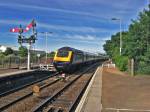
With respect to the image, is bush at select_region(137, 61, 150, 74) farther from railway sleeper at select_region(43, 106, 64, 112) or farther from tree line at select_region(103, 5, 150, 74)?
railway sleeper at select_region(43, 106, 64, 112)

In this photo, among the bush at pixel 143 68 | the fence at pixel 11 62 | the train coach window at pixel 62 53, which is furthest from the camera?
the fence at pixel 11 62

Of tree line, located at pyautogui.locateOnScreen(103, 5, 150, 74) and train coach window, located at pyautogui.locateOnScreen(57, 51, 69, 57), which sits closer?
tree line, located at pyautogui.locateOnScreen(103, 5, 150, 74)

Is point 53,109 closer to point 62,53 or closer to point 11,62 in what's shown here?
point 62,53

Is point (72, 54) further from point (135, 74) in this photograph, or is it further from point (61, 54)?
point (135, 74)

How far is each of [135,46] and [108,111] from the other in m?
28.6

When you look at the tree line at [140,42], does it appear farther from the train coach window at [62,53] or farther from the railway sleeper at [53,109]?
the railway sleeper at [53,109]

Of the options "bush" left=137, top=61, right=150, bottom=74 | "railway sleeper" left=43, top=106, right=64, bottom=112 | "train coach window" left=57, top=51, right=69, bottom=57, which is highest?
"train coach window" left=57, top=51, right=69, bottom=57

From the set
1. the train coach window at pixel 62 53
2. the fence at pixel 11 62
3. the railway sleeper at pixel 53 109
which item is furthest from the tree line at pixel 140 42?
the railway sleeper at pixel 53 109

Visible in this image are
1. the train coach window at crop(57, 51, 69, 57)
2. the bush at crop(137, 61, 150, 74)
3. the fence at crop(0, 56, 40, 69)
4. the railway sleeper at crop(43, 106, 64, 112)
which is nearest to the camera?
the railway sleeper at crop(43, 106, 64, 112)

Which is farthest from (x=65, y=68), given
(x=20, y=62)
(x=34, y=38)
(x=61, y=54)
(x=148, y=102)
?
(x=148, y=102)

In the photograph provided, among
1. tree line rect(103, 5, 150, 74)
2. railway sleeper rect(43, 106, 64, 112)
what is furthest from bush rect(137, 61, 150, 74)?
railway sleeper rect(43, 106, 64, 112)

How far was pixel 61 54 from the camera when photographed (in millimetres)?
45281

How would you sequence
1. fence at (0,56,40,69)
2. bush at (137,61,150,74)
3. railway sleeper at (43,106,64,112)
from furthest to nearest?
fence at (0,56,40,69)
bush at (137,61,150,74)
railway sleeper at (43,106,64,112)

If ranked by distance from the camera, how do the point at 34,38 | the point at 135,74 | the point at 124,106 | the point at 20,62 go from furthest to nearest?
the point at 20,62
the point at 34,38
the point at 135,74
the point at 124,106
